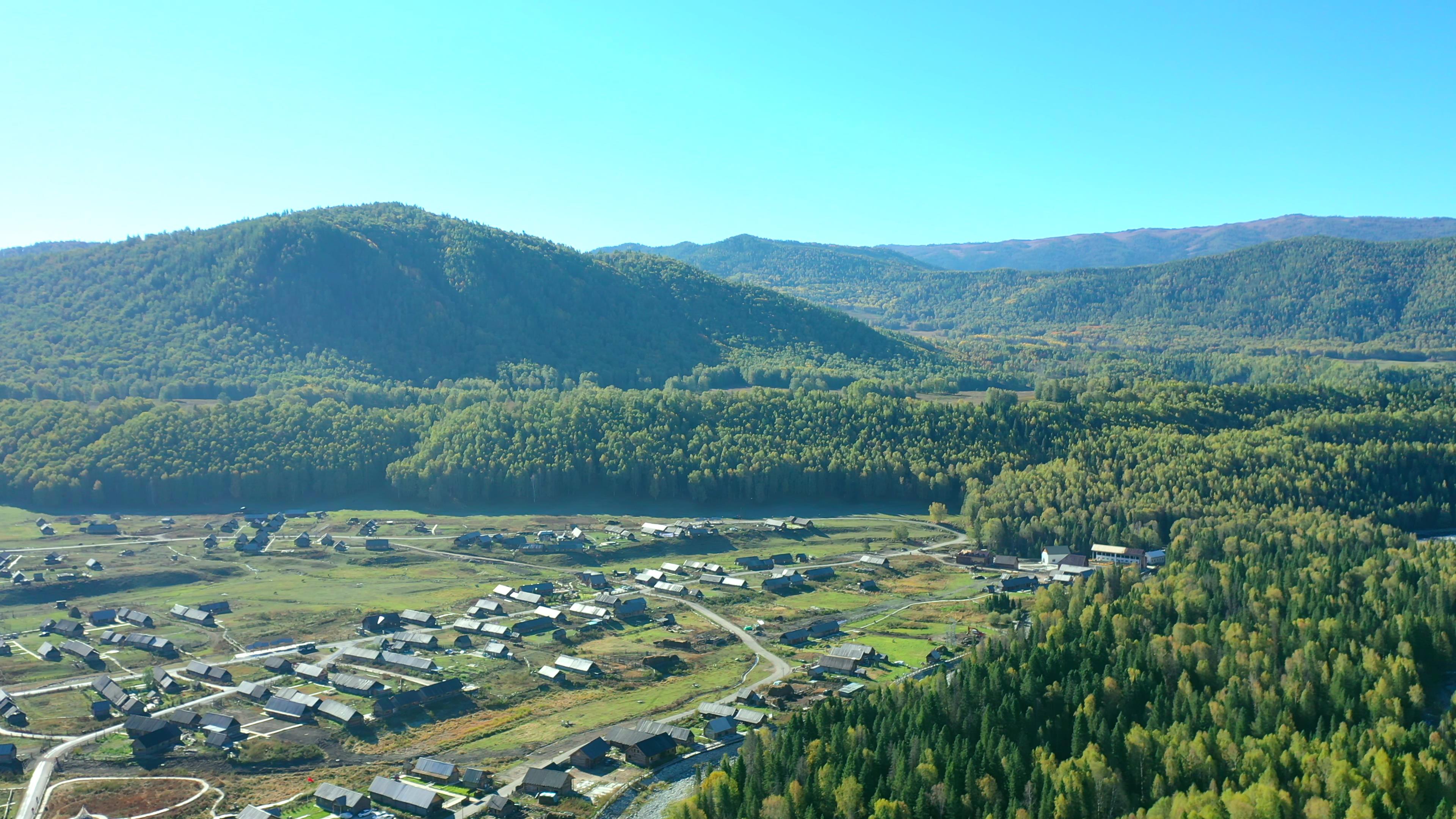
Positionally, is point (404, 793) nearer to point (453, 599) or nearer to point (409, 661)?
point (409, 661)

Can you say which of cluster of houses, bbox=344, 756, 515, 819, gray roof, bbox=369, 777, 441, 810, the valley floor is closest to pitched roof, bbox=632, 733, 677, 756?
the valley floor

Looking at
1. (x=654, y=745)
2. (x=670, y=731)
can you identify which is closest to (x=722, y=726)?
(x=670, y=731)

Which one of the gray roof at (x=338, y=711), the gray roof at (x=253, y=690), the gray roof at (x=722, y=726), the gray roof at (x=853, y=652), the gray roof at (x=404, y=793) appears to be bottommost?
the gray roof at (x=722, y=726)

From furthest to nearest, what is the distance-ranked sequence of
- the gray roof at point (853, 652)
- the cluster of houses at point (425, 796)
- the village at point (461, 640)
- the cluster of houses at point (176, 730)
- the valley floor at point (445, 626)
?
the gray roof at point (853, 652) < the valley floor at point (445, 626) < the cluster of houses at point (176, 730) < the village at point (461, 640) < the cluster of houses at point (425, 796)

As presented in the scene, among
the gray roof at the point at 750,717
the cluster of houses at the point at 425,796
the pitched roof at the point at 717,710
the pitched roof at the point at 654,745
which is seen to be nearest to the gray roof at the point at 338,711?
the cluster of houses at the point at 425,796

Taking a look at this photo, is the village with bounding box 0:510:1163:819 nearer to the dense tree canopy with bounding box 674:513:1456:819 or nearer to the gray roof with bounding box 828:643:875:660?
the gray roof with bounding box 828:643:875:660

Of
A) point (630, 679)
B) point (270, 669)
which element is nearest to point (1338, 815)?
point (630, 679)

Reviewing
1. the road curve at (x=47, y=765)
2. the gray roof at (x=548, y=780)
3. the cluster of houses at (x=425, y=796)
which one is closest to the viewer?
the road curve at (x=47, y=765)

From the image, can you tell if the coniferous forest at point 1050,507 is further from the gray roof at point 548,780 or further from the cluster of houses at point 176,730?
the cluster of houses at point 176,730

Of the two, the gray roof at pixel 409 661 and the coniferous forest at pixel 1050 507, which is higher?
the coniferous forest at pixel 1050 507
